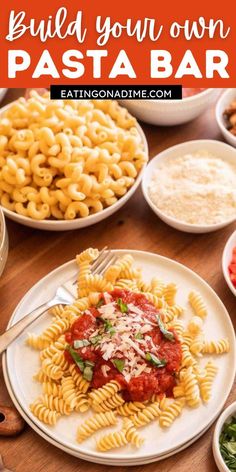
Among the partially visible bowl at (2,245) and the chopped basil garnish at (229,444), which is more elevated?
the partially visible bowl at (2,245)

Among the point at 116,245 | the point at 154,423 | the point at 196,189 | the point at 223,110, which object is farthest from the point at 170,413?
the point at 223,110


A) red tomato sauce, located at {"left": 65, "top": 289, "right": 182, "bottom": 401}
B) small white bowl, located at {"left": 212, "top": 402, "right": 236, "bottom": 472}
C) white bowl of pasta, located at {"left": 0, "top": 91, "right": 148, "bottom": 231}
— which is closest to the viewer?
small white bowl, located at {"left": 212, "top": 402, "right": 236, "bottom": 472}

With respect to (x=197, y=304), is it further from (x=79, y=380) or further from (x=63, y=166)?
(x=63, y=166)

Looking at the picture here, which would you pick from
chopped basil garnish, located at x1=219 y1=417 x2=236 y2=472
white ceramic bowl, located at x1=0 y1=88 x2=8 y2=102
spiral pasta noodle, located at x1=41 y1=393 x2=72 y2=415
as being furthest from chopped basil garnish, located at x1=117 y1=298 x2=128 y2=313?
white ceramic bowl, located at x1=0 y1=88 x2=8 y2=102

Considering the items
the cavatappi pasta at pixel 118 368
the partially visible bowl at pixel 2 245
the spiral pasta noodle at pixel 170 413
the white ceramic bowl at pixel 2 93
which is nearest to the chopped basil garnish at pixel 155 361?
the cavatappi pasta at pixel 118 368

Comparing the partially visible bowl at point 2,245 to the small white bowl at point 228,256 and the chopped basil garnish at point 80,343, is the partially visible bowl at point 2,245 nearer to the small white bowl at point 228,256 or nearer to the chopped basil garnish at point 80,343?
the chopped basil garnish at point 80,343

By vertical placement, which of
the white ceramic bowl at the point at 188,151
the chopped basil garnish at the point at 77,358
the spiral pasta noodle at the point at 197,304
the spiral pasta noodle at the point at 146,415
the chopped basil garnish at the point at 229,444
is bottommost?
the chopped basil garnish at the point at 229,444

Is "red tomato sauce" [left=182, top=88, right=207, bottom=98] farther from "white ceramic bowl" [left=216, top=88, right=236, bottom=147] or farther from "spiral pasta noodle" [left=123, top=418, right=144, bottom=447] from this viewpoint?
"spiral pasta noodle" [left=123, top=418, right=144, bottom=447]
